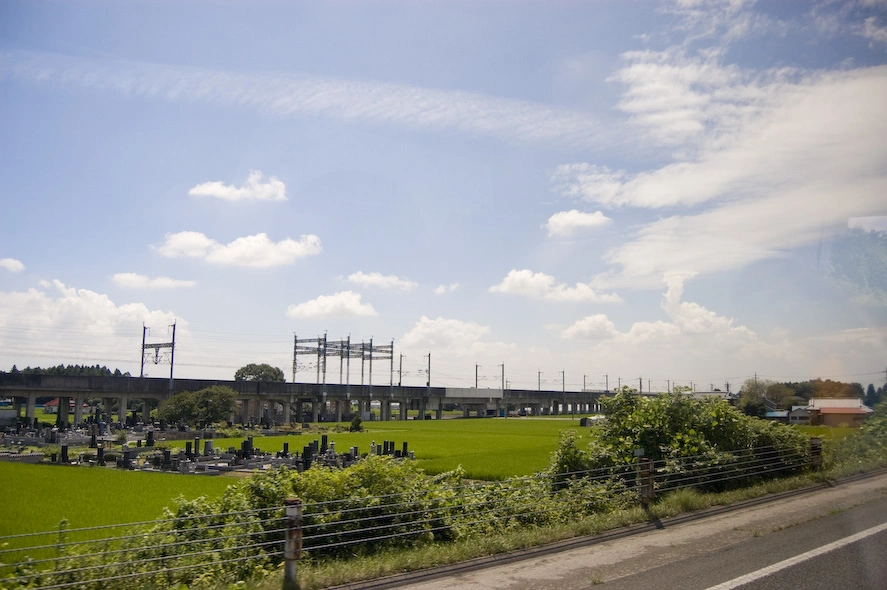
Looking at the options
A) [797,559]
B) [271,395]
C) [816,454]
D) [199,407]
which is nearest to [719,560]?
[797,559]

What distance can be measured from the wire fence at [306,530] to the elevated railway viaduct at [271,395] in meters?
40.1

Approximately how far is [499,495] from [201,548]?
20.4ft

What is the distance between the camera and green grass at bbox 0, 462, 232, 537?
53.7 feet

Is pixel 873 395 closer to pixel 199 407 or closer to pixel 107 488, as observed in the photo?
pixel 107 488

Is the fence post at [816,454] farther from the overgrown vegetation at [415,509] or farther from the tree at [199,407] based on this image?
the tree at [199,407]

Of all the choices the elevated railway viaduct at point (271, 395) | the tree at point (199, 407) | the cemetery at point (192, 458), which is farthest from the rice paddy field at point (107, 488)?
the tree at point (199, 407)

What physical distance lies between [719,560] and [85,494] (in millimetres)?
19460

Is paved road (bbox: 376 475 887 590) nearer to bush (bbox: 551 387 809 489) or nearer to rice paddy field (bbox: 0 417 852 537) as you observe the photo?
bush (bbox: 551 387 809 489)

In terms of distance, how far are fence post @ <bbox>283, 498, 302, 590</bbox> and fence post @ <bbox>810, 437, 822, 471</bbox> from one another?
16.6m

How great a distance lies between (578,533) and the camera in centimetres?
1198

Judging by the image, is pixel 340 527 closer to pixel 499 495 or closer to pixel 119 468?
pixel 499 495

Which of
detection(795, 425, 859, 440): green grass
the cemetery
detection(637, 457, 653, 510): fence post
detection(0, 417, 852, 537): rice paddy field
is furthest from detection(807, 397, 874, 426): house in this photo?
detection(637, 457, 653, 510): fence post

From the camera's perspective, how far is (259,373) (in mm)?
153250

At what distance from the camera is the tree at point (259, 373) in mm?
152238
